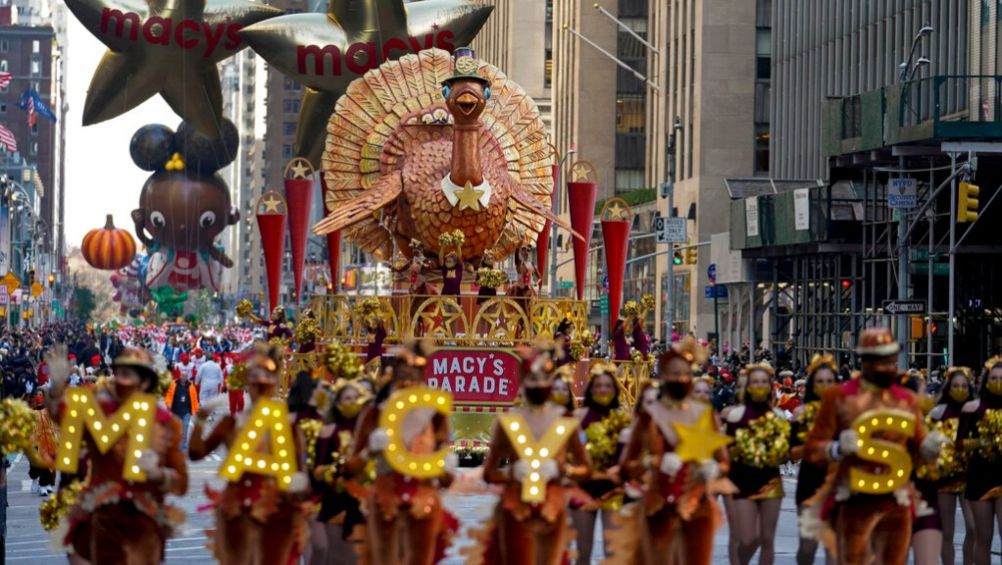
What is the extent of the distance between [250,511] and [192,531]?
24.2ft

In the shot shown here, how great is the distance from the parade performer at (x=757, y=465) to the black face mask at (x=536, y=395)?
2651mm

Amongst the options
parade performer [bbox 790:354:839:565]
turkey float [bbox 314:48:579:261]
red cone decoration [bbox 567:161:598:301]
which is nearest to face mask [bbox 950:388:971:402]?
parade performer [bbox 790:354:839:565]

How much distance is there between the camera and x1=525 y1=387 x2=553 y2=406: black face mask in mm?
12594

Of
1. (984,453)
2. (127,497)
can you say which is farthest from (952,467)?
(127,497)

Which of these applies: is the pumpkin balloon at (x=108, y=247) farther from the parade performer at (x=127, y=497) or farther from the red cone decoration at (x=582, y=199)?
the parade performer at (x=127, y=497)

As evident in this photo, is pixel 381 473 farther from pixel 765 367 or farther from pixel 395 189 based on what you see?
pixel 395 189

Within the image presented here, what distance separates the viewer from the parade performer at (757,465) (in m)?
14.8

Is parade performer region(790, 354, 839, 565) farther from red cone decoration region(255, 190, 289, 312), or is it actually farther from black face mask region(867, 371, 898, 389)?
red cone decoration region(255, 190, 289, 312)

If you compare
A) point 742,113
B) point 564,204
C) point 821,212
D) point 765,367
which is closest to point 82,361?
point 821,212

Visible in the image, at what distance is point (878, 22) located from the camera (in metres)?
56.2

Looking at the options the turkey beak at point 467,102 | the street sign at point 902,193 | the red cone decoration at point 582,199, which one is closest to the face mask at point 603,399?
the turkey beak at point 467,102

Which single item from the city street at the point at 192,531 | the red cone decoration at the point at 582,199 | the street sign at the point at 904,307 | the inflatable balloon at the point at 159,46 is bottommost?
the city street at the point at 192,531

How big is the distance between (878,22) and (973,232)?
1251 centimetres

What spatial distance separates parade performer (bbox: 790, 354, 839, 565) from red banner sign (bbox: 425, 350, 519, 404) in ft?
38.7
